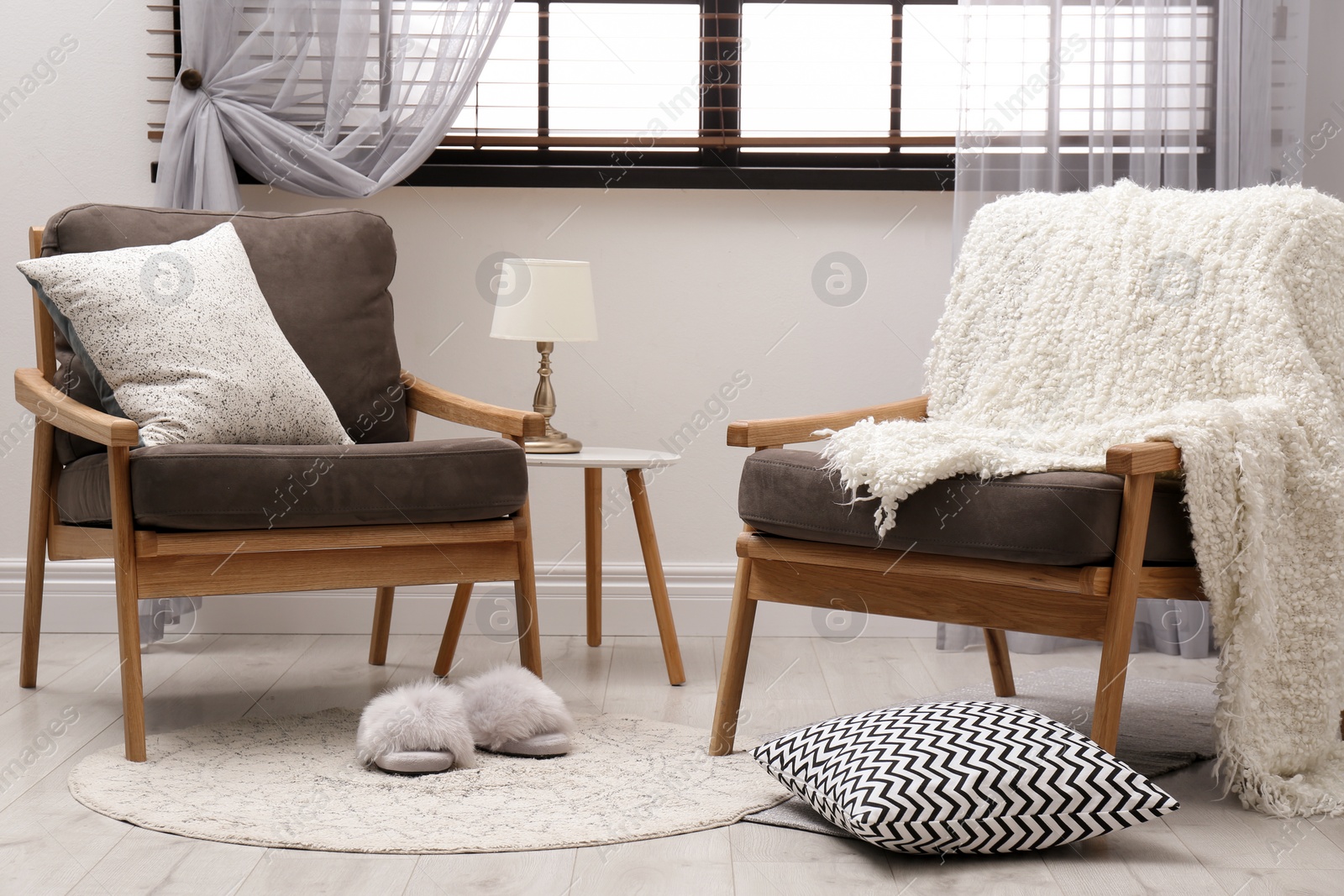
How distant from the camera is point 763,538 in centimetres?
183

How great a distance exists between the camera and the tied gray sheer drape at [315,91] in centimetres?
263

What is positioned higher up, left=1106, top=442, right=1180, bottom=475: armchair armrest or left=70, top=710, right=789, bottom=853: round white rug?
left=1106, top=442, right=1180, bottom=475: armchair armrest

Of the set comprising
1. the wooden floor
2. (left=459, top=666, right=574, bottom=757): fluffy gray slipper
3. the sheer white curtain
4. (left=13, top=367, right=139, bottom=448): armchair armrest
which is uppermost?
the sheer white curtain

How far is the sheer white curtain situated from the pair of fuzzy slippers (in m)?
1.18

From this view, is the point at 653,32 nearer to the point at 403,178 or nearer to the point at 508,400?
the point at 403,178

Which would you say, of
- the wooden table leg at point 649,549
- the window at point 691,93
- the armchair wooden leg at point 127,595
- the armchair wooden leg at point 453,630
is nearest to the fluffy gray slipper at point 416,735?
the armchair wooden leg at point 127,595

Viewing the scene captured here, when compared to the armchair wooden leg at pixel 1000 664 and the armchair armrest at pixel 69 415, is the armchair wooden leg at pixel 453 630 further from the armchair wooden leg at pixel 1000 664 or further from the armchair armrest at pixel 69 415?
the armchair wooden leg at pixel 1000 664

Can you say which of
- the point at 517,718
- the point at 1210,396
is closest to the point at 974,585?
the point at 1210,396

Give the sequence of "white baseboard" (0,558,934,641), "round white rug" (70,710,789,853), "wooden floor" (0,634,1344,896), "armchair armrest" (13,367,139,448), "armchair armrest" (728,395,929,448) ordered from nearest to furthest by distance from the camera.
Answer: "wooden floor" (0,634,1344,896) → "round white rug" (70,710,789,853) → "armchair armrest" (13,367,139,448) → "armchair armrest" (728,395,929,448) → "white baseboard" (0,558,934,641)

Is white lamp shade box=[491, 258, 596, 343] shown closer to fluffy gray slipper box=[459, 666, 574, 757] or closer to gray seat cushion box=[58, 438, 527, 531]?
gray seat cushion box=[58, 438, 527, 531]

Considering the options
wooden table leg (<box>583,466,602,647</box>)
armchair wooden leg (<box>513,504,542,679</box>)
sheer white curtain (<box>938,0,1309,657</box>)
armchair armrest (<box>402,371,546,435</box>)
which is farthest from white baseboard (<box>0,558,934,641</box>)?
armchair wooden leg (<box>513,504,542,679</box>)

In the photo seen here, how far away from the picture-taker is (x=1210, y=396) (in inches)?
74.8

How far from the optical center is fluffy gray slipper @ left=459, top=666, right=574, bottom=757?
185 centimetres

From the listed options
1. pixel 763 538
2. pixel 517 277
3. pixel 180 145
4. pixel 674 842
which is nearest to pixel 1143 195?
pixel 763 538
